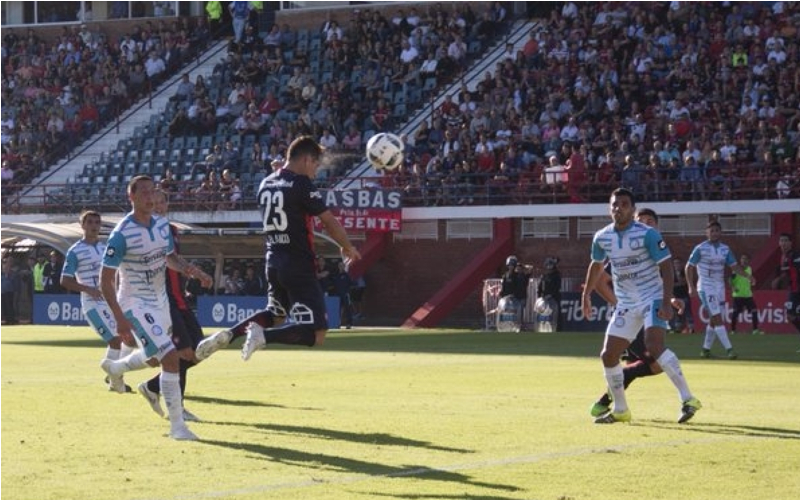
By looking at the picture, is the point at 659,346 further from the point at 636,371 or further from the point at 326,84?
the point at 326,84

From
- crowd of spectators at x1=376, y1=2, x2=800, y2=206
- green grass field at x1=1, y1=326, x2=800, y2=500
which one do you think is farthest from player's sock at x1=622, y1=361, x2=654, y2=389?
crowd of spectators at x1=376, y1=2, x2=800, y2=206

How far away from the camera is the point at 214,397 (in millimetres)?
18828

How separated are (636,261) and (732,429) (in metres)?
2.02

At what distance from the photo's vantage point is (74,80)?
195 feet

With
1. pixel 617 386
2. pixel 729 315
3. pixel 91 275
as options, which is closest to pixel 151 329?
pixel 617 386

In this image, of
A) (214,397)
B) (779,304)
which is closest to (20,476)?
(214,397)

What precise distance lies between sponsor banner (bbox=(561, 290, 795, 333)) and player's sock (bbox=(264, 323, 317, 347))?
2269 cm

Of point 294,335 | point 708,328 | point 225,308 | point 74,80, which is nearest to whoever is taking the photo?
point 294,335

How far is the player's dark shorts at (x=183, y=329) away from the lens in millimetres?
15680

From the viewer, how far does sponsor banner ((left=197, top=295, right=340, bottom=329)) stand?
143ft

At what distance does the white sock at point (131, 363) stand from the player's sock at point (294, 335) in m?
1.31

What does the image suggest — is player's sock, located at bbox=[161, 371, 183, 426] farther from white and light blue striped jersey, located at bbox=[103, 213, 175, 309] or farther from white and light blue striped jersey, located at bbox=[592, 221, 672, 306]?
white and light blue striped jersey, located at bbox=[592, 221, 672, 306]

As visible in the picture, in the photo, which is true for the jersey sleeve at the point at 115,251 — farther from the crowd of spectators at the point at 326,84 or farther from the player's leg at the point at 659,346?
the crowd of spectators at the point at 326,84

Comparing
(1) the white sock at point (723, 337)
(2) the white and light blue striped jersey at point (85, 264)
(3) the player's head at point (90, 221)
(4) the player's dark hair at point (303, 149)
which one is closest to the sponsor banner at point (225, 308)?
(1) the white sock at point (723, 337)
